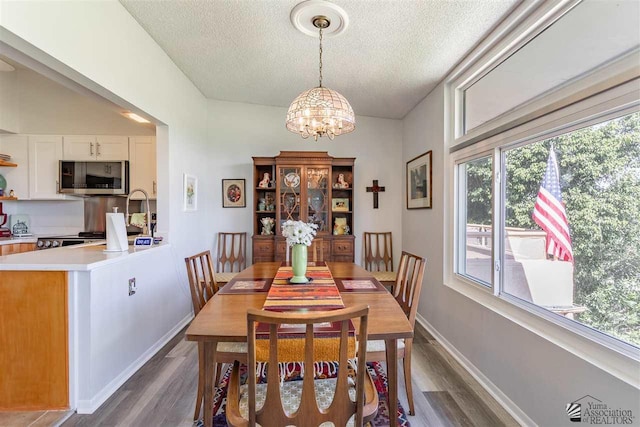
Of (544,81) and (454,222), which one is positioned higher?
(544,81)

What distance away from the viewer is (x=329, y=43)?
2.37 m

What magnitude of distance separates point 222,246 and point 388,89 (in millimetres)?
2920

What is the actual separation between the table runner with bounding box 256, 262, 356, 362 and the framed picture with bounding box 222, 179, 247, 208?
1.96 meters

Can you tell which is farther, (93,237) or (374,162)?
(374,162)

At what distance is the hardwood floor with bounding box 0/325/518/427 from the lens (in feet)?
5.60

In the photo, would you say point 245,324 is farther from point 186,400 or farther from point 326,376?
point 186,400

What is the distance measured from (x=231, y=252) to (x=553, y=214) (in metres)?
3.52

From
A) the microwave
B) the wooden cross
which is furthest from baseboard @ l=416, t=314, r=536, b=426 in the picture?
the microwave

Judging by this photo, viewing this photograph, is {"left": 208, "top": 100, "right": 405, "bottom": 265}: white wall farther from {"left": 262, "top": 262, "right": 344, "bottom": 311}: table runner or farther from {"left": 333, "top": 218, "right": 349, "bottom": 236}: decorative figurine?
{"left": 262, "top": 262, "right": 344, "bottom": 311}: table runner

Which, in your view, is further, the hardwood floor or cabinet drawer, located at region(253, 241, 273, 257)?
cabinet drawer, located at region(253, 241, 273, 257)

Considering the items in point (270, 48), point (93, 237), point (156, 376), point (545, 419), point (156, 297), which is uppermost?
point (270, 48)

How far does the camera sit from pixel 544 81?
66.0 inches

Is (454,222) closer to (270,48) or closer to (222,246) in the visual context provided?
(270,48)

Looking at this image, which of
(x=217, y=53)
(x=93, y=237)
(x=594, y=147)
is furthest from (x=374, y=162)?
(x=93, y=237)
